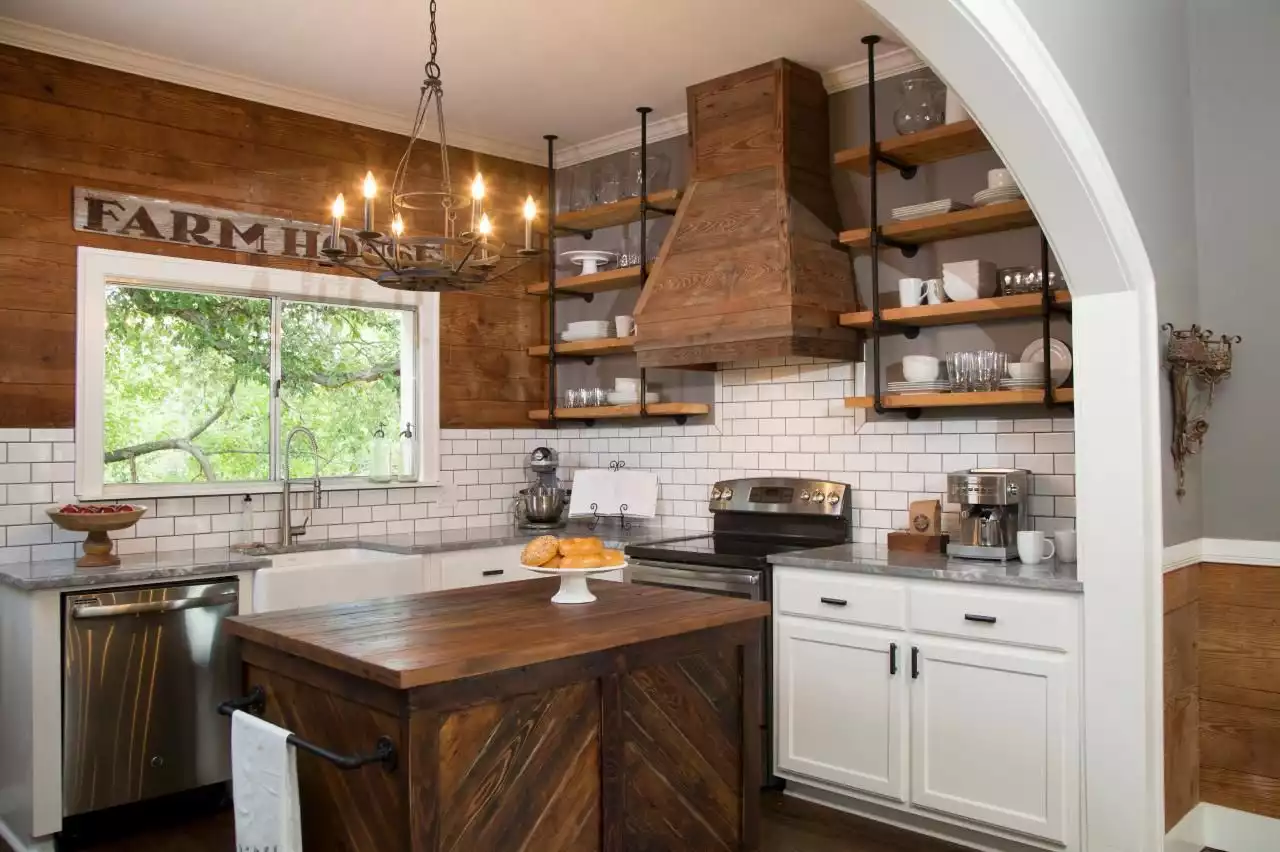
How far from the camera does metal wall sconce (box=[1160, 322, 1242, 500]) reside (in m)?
3.30

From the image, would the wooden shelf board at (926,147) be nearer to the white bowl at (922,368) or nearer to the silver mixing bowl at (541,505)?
the white bowl at (922,368)

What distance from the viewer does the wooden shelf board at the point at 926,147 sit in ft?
13.0

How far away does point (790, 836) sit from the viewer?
368 centimetres

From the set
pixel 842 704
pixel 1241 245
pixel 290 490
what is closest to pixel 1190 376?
pixel 1241 245

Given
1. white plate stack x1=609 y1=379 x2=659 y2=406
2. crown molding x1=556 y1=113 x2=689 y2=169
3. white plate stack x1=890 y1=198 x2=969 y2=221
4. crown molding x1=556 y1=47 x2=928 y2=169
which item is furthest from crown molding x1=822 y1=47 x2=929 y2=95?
white plate stack x1=609 y1=379 x2=659 y2=406

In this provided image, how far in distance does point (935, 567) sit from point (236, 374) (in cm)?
316

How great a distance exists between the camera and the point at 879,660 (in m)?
3.71

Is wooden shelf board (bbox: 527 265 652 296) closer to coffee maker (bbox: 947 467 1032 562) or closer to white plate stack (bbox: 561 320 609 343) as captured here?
white plate stack (bbox: 561 320 609 343)

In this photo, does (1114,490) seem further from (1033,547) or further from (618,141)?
(618,141)

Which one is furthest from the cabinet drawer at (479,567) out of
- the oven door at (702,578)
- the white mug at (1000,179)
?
the white mug at (1000,179)

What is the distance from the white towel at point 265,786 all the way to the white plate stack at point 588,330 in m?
3.25

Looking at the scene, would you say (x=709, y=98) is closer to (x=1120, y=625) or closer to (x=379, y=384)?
(x=379, y=384)

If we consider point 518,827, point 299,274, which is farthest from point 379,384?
point 518,827

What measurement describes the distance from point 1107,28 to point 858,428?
194 centimetres
